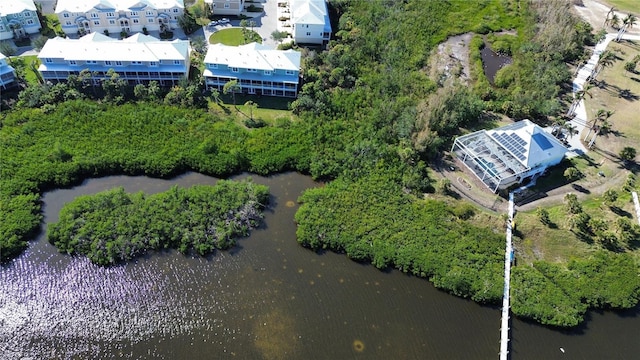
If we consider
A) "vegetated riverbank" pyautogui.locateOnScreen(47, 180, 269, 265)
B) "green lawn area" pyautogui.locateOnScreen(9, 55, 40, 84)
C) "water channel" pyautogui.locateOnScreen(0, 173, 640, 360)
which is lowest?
"water channel" pyautogui.locateOnScreen(0, 173, 640, 360)

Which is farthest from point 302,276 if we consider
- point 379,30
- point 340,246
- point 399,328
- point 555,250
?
point 379,30

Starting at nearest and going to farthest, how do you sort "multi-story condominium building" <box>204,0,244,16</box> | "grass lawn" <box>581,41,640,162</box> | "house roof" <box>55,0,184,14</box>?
1. "grass lawn" <box>581,41,640,162</box>
2. "house roof" <box>55,0,184,14</box>
3. "multi-story condominium building" <box>204,0,244,16</box>

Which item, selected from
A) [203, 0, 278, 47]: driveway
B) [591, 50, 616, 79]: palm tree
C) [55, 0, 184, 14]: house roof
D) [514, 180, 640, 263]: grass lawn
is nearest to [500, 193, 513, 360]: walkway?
[514, 180, 640, 263]: grass lawn

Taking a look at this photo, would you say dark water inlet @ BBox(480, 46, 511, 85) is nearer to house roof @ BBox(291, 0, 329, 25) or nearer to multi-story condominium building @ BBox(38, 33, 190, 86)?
house roof @ BBox(291, 0, 329, 25)

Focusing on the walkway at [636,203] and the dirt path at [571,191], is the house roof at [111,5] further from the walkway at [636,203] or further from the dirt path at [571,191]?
the walkway at [636,203]

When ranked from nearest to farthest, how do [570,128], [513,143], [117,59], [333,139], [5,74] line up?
[513,143]
[333,139]
[570,128]
[5,74]
[117,59]

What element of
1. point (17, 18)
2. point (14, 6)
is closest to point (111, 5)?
point (17, 18)

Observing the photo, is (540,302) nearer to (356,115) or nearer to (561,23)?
(356,115)

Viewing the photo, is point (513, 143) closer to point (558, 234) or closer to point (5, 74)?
point (558, 234)
